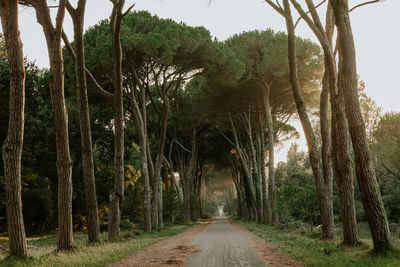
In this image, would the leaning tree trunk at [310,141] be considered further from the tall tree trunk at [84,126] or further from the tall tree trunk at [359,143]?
the tall tree trunk at [84,126]

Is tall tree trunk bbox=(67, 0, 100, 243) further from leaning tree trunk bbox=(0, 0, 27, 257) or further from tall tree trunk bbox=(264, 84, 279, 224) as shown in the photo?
tall tree trunk bbox=(264, 84, 279, 224)

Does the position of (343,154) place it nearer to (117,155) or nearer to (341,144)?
(341,144)

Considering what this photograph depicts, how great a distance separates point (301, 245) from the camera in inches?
372

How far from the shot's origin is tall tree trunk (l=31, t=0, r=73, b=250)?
8.46 metres

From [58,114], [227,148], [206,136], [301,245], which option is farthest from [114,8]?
[227,148]

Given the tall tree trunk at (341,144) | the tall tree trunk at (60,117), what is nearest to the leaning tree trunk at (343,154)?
the tall tree trunk at (341,144)

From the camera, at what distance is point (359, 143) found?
21.4 feet

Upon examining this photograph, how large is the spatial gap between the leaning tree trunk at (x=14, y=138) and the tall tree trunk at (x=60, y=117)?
5.40 ft

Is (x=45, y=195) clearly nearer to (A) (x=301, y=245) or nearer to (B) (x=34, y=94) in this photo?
(B) (x=34, y=94)

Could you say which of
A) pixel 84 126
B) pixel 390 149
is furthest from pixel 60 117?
pixel 390 149

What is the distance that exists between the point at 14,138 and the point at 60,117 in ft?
6.84

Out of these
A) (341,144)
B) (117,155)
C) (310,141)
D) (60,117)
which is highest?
(60,117)

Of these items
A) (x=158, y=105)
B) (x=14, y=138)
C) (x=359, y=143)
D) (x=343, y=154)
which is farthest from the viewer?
(x=158, y=105)

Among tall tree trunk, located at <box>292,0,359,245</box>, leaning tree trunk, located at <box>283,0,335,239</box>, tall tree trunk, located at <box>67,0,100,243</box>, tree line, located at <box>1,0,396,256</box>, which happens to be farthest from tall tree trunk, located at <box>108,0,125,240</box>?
tall tree trunk, located at <box>292,0,359,245</box>
